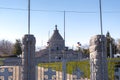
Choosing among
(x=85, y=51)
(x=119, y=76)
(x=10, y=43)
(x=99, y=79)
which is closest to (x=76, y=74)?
(x=119, y=76)

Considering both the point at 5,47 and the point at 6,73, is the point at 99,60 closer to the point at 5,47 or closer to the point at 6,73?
the point at 6,73

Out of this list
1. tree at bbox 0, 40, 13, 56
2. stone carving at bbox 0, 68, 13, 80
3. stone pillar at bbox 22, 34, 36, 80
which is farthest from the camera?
tree at bbox 0, 40, 13, 56

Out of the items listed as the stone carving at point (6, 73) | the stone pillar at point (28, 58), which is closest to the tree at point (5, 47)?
the stone carving at point (6, 73)

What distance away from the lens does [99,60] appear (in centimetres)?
1089

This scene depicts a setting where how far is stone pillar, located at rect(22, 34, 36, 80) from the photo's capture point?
10.8 metres

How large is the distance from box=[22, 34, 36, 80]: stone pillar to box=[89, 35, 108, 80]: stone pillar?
7.84 feet

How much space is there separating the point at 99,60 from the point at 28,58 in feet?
9.16

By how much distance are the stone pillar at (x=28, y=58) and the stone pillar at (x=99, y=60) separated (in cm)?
239

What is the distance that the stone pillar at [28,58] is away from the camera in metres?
10.8

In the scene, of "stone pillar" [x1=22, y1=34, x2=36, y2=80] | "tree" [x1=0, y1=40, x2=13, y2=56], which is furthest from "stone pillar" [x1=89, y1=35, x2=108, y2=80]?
"tree" [x1=0, y1=40, x2=13, y2=56]

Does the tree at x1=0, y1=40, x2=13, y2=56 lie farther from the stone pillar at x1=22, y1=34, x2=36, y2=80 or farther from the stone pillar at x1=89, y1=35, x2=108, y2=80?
the stone pillar at x1=89, y1=35, x2=108, y2=80

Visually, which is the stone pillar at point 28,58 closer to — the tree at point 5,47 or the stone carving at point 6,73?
the stone carving at point 6,73

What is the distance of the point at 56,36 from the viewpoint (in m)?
75.4

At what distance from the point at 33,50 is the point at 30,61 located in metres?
0.44
